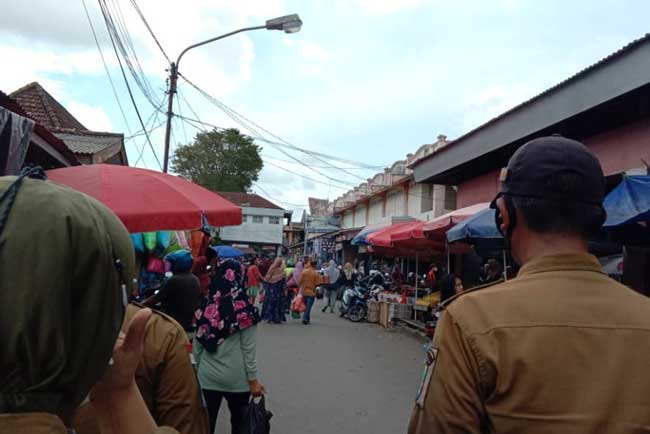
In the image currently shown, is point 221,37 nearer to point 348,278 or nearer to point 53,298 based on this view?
point 348,278

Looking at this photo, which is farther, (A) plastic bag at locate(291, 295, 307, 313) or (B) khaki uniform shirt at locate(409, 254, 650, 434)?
(A) plastic bag at locate(291, 295, 307, 313)

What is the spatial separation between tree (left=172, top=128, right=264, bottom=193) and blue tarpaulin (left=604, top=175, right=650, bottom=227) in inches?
1912

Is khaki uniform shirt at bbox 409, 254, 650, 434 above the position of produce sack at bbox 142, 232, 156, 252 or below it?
below

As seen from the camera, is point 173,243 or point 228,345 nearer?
point 228,345

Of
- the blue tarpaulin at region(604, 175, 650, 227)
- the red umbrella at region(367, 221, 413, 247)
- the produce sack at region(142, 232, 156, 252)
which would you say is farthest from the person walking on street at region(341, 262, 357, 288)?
the blue tarpaulin at region(604, 175, 650, 227)

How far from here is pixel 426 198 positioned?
2277 cm

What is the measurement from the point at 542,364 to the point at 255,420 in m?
2.88

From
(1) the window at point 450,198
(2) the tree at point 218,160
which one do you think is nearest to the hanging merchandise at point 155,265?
(1) the window at point 450,198

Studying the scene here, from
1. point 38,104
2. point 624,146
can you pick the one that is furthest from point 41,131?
point 38,104

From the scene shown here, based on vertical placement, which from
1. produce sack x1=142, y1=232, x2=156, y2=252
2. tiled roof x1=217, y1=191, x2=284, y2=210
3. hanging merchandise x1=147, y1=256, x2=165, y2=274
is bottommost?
hanging merchandise x1=147, y1=256, x2=165, y2=274

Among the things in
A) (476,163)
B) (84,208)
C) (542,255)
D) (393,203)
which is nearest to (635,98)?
(476,163)

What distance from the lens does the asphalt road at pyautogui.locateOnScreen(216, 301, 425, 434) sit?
5.89 metres

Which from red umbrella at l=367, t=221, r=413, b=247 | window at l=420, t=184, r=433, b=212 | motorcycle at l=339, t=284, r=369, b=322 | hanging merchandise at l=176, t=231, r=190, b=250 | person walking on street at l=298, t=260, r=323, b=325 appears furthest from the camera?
window at l=420, t=184, r=433, b=212

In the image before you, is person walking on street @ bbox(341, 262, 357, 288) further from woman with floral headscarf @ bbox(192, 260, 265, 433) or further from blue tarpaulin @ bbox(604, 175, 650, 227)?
woman with floral headscarf @ bbox(192, 260, 265, 433)
